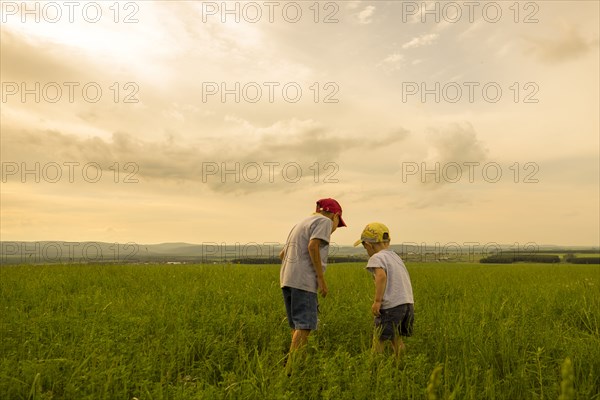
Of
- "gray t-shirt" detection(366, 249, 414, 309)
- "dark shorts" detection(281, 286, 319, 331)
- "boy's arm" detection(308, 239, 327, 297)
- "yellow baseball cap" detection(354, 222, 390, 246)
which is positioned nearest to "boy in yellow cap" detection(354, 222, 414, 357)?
"gray t-shirt" detection(366, 249, 414, 309)

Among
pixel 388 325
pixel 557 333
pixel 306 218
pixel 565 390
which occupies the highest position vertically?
pixel 306 218

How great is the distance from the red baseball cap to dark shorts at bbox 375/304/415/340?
3.87 ft

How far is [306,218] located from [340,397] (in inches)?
88.7

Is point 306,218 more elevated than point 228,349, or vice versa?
point 306,218

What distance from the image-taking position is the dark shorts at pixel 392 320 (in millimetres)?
4941

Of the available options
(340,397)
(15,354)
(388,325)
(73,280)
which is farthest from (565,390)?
(73,280)

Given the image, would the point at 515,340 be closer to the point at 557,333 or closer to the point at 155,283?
the point at 557,333

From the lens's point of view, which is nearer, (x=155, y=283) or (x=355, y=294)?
(x=355, y=294)

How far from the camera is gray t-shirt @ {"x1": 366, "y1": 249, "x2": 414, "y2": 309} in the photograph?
16.4ft

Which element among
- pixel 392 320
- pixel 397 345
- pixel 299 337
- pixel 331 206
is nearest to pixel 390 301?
pixel 392 320

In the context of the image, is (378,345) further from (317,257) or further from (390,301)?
(317,257)

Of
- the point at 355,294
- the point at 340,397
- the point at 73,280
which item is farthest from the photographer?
the point at 73,280

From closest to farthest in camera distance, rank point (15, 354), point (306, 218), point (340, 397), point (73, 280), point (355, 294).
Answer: point (340, 397) → point (15, 354) → point (306, 218) → point (355, 294) → point (73, 280)

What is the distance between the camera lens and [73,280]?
10.6 m
